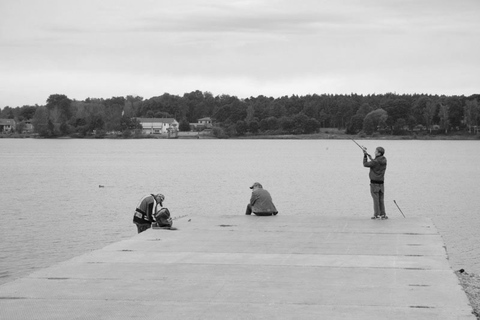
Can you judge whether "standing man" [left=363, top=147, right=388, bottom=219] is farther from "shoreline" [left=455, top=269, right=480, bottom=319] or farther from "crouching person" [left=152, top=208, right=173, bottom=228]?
"crouching person" [left=152, top=208, right=173, bottom=228]

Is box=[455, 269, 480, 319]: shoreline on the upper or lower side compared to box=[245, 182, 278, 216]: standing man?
lower

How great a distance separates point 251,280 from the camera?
12.3 m

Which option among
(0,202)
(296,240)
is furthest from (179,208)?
(296,240)

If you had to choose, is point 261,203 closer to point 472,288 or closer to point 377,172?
point 377,172

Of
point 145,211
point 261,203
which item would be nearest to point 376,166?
point 261,203

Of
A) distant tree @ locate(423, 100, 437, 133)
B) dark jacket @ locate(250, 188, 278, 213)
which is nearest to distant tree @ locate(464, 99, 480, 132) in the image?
distant tree @ locate(423, 100, 437, 133)

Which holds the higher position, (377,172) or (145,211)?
(377,172)

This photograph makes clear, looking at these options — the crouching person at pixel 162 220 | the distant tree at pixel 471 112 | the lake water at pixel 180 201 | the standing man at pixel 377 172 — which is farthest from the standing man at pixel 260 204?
the distant tree at pixel 471 112

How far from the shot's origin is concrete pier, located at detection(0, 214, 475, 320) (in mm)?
10273

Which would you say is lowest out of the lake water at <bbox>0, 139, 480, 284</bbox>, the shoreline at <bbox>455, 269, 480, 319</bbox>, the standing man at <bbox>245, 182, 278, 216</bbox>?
the lake water at <bbox>0, 139, 480, 284</bbox>

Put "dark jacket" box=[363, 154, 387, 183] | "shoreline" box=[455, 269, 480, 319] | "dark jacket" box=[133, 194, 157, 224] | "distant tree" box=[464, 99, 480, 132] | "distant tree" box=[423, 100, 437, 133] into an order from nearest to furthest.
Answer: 1. "shoreline" box=[455, 269, 480, 319]
2. "dark jacket" box=[133, 194, 157, 224]
3. "dark jacket" box=[363, 154, 387, 183]
4. "distant tree" box=[464, 99, 480, 132]
5. "distant tree" box=[423, 100, 437, 133]

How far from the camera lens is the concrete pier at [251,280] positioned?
33.7 ft

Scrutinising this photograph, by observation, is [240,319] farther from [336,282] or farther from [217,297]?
[336,282]

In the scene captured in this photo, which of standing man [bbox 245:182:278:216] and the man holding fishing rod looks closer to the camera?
the man holding fishing rod
